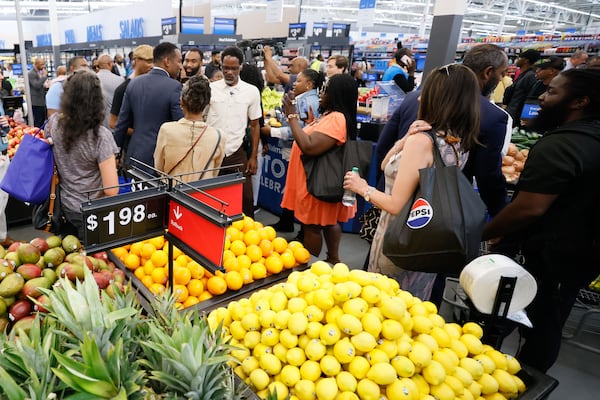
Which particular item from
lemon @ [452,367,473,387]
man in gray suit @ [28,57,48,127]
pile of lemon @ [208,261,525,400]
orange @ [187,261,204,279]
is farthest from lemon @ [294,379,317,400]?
man in gray suit @ [28,57,48,127]

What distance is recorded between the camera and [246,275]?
83.5 inches

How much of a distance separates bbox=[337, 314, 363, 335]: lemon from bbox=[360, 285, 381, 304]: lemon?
0.37ft

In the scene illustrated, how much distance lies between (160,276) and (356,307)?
1140mm

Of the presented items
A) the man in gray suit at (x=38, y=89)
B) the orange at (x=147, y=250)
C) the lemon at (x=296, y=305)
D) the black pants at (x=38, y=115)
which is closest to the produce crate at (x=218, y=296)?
the orange at (x=147, y=250)

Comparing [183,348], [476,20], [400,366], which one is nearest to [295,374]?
[400,366]

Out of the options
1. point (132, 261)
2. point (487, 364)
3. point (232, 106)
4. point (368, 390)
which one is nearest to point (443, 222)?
point (487, 364)

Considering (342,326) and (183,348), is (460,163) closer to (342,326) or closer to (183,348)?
(342,326)

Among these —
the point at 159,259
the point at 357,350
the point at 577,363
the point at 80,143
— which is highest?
the point at 80,143

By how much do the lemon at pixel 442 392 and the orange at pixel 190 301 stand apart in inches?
45.7

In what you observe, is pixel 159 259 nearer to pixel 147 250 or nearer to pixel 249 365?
pixel 147 250

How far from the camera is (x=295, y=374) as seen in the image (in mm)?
1286

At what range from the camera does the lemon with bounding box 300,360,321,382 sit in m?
1.27

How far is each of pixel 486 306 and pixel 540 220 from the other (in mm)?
683

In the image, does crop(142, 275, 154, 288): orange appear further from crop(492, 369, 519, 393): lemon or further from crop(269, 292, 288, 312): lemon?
crop(492, 369, 519, 393): lemon
